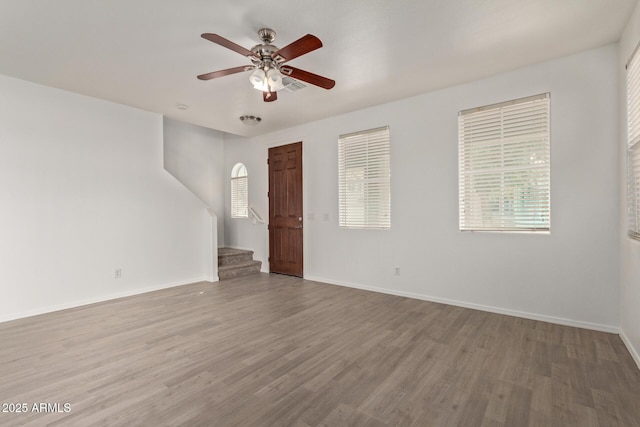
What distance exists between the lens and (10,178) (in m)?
3.59

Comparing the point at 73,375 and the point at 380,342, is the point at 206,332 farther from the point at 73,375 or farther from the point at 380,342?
the point at 380,342

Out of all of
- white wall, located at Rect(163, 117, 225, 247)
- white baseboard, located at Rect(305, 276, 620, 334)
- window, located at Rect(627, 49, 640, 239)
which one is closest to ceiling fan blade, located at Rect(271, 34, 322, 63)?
window, located at Rect(627, 49, 640, 239)

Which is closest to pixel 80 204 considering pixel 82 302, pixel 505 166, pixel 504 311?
pixel 82 302

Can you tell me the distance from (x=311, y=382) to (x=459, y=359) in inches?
51.3

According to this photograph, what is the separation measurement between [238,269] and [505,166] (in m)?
4.79

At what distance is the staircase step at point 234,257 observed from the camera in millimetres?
6000

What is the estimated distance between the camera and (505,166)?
141 inches

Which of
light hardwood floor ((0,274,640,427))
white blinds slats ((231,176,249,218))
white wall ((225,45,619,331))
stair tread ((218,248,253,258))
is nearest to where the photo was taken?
light hardwood floor ((0,274,640,427))

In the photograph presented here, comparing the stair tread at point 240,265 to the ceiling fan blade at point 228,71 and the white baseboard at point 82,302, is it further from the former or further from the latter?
the ceiling fan blade at point 228,71

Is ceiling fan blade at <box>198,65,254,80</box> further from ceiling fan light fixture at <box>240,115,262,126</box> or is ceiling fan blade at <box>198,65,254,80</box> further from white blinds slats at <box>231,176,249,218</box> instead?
white blinds slats at <box>231,176,249,218</box>

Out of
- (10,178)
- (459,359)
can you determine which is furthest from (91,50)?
(459,359)

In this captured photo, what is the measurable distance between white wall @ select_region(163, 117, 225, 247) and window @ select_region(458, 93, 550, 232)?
512 cm

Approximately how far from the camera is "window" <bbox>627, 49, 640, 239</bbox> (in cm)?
245

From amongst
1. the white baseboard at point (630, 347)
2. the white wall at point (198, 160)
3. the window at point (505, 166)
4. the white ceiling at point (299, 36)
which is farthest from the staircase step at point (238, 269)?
the white baseboard at point (630, 347)
